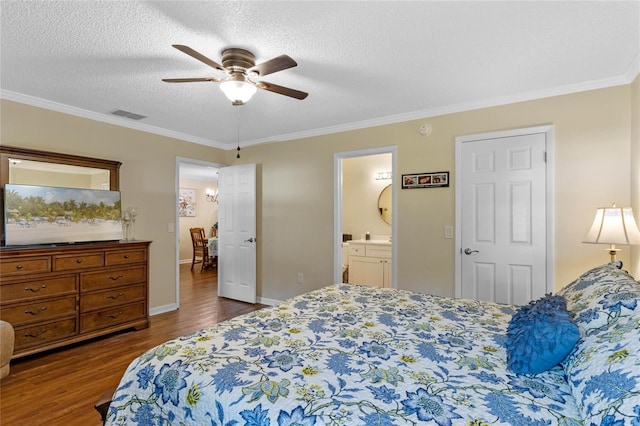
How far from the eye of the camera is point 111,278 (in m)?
3.37

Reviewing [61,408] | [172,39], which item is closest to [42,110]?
[172,39]

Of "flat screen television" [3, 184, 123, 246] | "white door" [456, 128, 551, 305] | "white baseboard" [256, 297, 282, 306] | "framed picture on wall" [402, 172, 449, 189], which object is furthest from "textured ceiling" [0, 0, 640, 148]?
"white baseboard" [256, 297, 282, 306]

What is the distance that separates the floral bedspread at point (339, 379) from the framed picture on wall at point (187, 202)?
7.52 m

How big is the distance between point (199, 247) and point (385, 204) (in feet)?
16.5

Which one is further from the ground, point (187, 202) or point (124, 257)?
point (187, 202)

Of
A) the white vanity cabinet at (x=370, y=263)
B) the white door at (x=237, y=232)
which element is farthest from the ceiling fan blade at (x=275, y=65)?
the white vanity cabinet at (x=370, y=263)

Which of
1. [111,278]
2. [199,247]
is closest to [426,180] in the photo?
[111,278]

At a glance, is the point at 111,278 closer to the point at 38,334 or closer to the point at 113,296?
the point at 113,296

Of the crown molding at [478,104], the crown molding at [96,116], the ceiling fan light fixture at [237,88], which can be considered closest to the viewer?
the ceiling fan light fixture at [237,88]

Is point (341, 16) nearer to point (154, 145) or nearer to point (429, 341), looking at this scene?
point (429, 341)

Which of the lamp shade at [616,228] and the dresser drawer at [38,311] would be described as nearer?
the lamp shade at [616,228]

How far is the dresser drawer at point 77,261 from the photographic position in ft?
9.77

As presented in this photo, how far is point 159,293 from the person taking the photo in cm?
421

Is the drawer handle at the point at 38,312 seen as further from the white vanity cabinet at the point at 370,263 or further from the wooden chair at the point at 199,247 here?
the wooden chair at the point at 199,247
